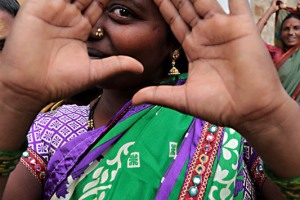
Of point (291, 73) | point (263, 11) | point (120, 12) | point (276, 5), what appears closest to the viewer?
point (120, 12)

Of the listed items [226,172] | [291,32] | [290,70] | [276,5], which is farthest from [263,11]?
[226,172]

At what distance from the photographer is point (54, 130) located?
64.4 inches

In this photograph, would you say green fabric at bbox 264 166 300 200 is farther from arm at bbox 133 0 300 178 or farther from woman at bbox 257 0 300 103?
woman at bbox 257 0 300 103

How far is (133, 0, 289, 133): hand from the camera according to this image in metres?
1.20

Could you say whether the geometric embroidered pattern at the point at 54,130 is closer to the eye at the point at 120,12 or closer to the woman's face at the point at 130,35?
the woman's face at the point at 130,35

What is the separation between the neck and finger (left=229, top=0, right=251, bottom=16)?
56 cm

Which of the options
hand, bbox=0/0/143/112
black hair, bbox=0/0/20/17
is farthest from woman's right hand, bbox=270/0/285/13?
hand, bbox=0/0/143/112

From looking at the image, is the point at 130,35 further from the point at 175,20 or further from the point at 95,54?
the point at 175,20

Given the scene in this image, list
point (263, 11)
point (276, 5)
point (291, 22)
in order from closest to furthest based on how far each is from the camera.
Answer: point (276, 5) < point (291, 22) < point (263, 11)

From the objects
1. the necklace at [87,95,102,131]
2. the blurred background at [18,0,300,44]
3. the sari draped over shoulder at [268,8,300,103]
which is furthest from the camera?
the blurred background at [18,0,300,44]

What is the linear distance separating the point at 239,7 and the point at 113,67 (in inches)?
12.9

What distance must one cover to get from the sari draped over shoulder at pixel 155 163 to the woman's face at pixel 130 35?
0.16 metres

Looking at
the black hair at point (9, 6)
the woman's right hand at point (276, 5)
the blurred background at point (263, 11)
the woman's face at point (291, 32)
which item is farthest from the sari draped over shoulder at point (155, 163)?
the blurred background at point (263, 11)

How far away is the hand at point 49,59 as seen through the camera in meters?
1.25
